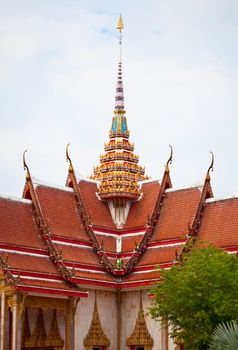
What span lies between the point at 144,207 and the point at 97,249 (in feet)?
10.4

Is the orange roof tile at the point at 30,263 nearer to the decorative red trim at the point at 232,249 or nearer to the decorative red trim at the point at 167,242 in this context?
A: the decorative red trim at the point at 167,242

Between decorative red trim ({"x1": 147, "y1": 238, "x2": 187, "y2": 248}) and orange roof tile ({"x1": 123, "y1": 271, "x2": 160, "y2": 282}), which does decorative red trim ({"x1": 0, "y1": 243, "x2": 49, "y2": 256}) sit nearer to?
orange roof tile ({"x1": 123, "y1": 271, "x2": 160, "y2": 282})

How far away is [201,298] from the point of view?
2612 centimetres

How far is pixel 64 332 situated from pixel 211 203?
7.67 m

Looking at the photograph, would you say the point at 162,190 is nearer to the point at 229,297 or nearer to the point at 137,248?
the point at 137,248

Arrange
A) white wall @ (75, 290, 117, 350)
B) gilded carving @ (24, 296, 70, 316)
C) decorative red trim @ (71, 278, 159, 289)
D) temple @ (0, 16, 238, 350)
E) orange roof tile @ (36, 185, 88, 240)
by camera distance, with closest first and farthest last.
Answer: gilded carving @ (24, 296, 70, 316) < temple @ (0, 16, 238, 350) < decorative red trim @ (71, 278, 159, 289) < white wall @ (75, 290, 117, 350) < orange roof tile @ (36, 185, 88, 240)

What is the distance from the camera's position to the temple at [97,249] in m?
31.1

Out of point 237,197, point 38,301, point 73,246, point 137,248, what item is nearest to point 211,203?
point 237,197

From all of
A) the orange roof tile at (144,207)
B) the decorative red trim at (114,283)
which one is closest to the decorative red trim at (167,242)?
the orange roof tile at (144,207)

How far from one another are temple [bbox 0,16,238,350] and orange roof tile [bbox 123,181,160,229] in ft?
0.17

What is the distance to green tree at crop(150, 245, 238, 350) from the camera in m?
25.7

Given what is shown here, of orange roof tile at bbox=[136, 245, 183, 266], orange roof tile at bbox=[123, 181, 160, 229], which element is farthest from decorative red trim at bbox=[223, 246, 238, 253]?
orange roof tile at bbox=[123, 181, 160, 229]

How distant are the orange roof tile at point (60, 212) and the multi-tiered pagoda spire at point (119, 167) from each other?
196 centimetres

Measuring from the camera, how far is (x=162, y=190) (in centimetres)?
3631
